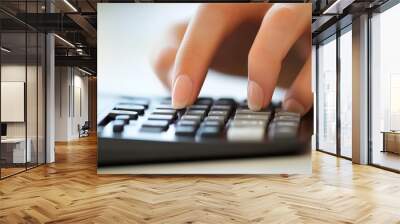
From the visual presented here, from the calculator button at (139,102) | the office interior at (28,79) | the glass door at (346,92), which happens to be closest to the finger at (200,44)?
the calculator button at (139,102)

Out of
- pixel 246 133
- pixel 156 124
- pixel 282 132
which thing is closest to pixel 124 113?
pixel 156 124

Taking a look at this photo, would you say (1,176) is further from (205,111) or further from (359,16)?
(359,16)

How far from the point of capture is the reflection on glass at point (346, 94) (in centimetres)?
846

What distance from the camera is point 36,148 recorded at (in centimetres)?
747

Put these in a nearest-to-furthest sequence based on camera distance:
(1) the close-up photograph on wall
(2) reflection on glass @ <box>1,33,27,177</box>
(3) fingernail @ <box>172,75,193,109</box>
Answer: (1) the close-up photograph on wall, (3) fingernail @ <box>172,75,193,109</box>, (2) reflection on glass @ <box>1,33,27,177</box>

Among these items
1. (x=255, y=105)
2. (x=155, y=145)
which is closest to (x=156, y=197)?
(x=155, y=145)

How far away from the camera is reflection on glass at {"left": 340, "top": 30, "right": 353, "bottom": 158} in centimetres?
846

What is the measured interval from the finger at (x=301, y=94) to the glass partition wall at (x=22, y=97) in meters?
4.48

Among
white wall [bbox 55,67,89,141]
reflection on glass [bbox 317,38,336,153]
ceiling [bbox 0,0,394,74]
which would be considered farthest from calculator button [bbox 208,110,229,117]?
white wall [bbox 55,67,89,141]

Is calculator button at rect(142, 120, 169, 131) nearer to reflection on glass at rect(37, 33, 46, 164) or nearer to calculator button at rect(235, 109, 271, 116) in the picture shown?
calculator button at rect(235, 109, 271, 116)

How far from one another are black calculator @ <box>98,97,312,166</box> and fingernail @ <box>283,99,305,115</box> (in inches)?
3.2

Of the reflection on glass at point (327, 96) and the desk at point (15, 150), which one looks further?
the reflection on glass at point (327, 96)

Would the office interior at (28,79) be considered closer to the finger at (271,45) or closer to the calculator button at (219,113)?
the calculator button at (219,113)

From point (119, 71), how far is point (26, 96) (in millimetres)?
2042
